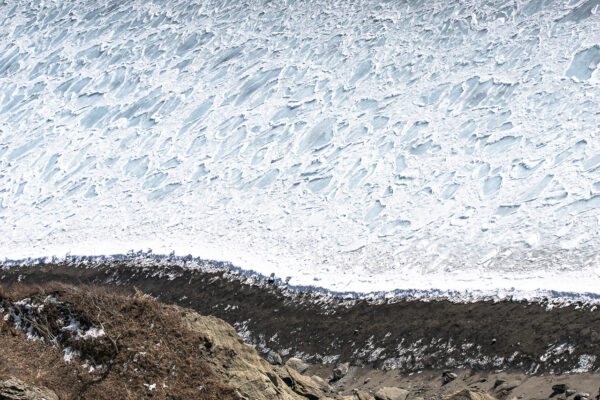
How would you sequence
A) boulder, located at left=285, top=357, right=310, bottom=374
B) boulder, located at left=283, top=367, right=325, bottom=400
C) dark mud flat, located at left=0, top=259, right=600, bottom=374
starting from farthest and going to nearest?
boulder, located at left=285, top=357, right=310, bottom=374 < dark mud flat, located at left=0, top=259, right=600, bottom=374 < boulder, located at left=283, top=367, right=325, bottom=400

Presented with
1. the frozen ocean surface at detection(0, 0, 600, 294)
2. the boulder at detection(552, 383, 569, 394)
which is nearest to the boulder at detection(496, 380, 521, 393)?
the boulder at detection(552, 383, 569, 394)

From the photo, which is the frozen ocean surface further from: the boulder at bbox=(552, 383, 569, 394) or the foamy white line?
the boulder at bbox=(552, 383, 569, 394)

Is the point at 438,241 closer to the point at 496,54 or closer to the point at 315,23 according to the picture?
the point at 496,54

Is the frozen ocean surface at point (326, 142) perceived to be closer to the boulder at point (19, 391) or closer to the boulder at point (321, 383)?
the boulder at point (321, 383)

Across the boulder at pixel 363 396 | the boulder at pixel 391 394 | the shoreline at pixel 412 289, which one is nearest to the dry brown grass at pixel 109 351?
the boulder at pixel 363 396

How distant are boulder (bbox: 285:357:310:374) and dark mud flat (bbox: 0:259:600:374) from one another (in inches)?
9.0

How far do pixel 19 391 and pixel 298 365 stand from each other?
4.51 m

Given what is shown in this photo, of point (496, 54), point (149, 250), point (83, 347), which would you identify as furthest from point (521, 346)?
point (496, 54)

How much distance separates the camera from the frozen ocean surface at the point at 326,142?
1214 cm

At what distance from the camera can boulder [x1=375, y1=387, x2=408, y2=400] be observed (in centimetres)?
864

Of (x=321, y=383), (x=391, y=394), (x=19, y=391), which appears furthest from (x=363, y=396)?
(x=19, y=391)

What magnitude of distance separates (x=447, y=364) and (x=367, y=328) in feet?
5.22

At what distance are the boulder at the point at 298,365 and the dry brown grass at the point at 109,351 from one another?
2.77 metres

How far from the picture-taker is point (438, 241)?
1217 cm
